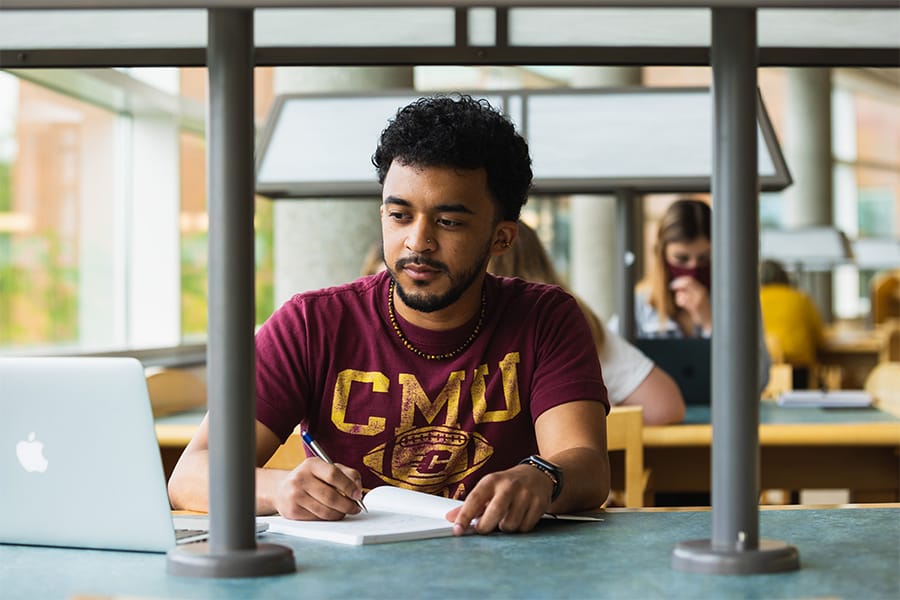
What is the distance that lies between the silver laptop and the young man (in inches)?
12.7

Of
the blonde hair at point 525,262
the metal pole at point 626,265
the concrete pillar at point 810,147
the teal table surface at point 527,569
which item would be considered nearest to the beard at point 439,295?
the teal table surface at point 527,569

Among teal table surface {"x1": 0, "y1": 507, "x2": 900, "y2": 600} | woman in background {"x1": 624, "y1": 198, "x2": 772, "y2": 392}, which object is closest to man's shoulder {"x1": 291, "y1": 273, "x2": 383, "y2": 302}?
teal table surface {"x1": 0, "y1": 507, "x2": 900, "y2": 600}

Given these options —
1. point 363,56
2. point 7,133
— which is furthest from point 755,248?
point 7,133

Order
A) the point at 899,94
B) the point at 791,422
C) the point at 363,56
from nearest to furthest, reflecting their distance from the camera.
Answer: the point at 363,56, the point at 791,422, the point at 899,94

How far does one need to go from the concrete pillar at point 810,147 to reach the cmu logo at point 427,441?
1068 centimetres

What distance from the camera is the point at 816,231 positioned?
271 inches

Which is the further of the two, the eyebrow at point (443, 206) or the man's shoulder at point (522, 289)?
the man's shoulder at point (522, 289)

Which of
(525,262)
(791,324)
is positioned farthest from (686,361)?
(791,324)

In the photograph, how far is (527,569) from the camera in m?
1.08

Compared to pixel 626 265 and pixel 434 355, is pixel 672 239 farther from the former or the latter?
pixel 434 355

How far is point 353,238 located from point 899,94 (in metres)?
12.4

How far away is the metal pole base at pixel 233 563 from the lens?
101 cm

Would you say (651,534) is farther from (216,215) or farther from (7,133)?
(7,133)

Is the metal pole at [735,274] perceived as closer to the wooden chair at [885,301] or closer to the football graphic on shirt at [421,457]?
the football graphic on shirt at [421,457]
